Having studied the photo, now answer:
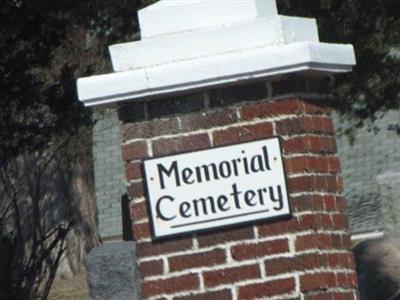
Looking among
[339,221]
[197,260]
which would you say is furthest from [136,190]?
[339,221]

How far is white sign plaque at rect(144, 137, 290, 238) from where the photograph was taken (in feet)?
18.9

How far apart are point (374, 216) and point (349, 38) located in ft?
29.0

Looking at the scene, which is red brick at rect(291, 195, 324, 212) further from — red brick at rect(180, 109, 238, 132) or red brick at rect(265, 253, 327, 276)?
red brick at rect(180, 109, 238, 132)

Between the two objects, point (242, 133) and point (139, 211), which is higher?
point (242, 133)

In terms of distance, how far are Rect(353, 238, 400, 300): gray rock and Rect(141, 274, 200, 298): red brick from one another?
5218mm

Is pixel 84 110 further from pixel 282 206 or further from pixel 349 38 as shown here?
pixel 282 206

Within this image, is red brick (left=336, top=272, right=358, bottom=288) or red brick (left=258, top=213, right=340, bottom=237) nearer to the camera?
red brick (left=258, top=213, right=340, bottom=237)

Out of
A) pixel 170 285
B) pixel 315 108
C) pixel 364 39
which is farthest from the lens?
pixel 364 39

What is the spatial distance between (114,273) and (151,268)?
0.81 metres

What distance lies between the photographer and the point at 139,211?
587 cm

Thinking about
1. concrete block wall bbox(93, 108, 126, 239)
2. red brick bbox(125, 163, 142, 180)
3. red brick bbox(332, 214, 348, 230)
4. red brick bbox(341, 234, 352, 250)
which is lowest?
red brick bbox(341, 234, 352, 250)

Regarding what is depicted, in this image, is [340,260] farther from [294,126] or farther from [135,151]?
[135,151]

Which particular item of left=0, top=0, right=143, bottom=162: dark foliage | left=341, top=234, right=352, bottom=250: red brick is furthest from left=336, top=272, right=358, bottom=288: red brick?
left=0, top=0, right=143, bottom=162: dark foliage

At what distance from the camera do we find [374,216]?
21.8 meters
